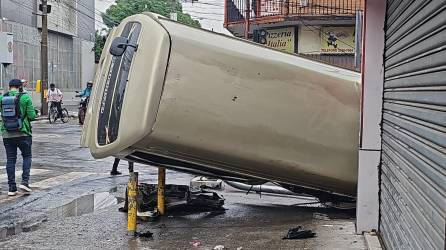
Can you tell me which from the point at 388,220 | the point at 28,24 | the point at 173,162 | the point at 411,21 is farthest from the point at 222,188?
the point at 28,24

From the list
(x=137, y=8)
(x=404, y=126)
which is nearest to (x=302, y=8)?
(x=404, y=126)

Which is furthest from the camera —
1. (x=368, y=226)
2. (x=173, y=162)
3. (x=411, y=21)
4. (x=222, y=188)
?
(x=222, y=188)

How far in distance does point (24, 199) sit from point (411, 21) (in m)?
6.67


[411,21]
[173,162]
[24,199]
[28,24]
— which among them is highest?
[28,24]

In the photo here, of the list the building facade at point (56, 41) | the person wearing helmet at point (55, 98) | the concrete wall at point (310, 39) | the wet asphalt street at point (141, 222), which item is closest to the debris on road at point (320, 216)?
the wet asphalt street at point (141, 222)

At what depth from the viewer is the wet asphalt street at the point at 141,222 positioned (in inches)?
252

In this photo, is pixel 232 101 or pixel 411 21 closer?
pixel 411 21

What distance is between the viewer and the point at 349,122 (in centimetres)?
663

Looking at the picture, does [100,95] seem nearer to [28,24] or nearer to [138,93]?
[138,93]

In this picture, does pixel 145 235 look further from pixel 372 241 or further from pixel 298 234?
pixel 372 241

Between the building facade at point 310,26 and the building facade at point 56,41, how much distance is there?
1367 centimetres

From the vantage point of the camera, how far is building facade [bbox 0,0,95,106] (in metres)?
35.3

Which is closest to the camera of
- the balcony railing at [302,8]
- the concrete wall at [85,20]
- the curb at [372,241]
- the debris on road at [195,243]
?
the curb at [372,241]

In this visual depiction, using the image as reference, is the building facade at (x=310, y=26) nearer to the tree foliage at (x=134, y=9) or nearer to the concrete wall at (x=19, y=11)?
the concrete wall at (x=19, y=11)
